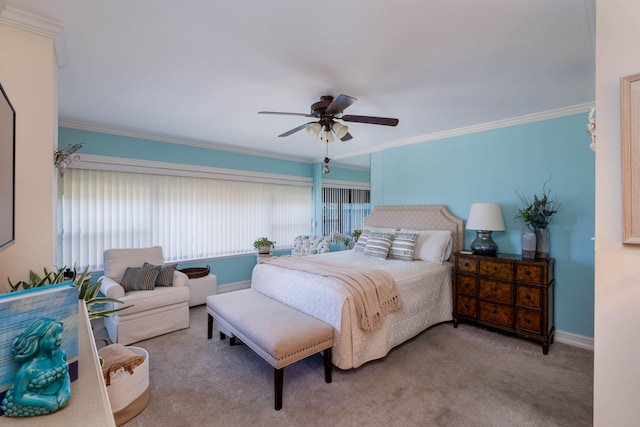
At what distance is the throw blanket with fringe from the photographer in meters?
2.38

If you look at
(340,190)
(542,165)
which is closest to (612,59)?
(542,165)

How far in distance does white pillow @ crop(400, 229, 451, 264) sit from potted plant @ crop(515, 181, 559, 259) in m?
0.82

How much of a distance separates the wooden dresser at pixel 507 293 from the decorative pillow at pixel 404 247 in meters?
0.51

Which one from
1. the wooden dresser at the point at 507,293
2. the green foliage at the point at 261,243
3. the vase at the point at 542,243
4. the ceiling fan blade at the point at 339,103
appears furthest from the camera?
the green foliage at the point at 261,243

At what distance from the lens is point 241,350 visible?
112 inches

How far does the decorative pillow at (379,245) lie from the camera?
3.71m

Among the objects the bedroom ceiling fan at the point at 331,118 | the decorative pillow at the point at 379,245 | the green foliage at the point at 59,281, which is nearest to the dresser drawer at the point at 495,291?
the decorative pillow at the point at 379,245

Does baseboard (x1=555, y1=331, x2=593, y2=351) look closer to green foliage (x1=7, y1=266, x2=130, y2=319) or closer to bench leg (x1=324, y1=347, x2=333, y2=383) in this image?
bench leg (x1=324, y1=347, x2=333, y2=383)

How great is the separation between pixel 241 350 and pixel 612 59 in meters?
3.33

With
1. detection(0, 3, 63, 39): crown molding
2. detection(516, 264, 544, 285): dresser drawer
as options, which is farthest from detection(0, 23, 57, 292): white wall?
detection(516, 264, 544, 285): dresser drawer

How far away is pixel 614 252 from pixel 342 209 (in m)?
4.57

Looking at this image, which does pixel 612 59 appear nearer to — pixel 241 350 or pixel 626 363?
pixel 626 363

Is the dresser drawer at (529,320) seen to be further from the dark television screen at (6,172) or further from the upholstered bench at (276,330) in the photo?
the dark television screen at (6,172)

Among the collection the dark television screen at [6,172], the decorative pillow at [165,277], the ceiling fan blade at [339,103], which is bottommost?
the decorative pillow at [165,277]
